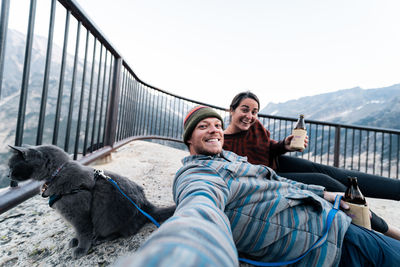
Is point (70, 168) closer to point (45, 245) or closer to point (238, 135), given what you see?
point (45, 245)

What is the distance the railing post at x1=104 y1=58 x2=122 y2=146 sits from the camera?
108 inches

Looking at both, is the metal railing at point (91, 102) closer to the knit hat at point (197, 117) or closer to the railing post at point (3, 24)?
the railing post at point (3, 24)

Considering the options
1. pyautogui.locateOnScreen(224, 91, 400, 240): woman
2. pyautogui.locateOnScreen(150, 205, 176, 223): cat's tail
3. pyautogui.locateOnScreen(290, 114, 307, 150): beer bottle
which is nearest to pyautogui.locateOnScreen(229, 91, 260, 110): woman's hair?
pyautogui.locateOnScreen(224, 91, 400, 240): woman

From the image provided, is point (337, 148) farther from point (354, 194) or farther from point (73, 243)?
point (73, 243)

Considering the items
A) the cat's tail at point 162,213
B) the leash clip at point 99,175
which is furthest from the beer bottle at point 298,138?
the leash clip at point 99,175

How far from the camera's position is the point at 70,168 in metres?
1.19

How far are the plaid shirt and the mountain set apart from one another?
18.3m

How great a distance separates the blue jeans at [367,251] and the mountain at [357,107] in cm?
1958

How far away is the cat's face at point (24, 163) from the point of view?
1106 millimetres

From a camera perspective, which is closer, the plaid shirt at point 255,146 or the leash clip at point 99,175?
the leash clip at point 99,175

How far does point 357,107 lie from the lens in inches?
1378

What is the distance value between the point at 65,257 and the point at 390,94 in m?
56.1

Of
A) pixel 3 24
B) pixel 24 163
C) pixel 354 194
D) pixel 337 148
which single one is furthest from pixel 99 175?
→ pixel 337 148

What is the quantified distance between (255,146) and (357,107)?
150 feet
